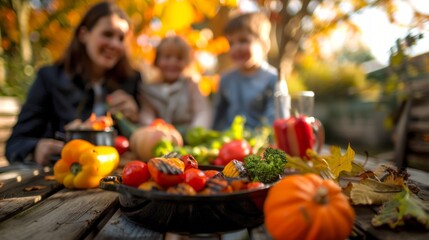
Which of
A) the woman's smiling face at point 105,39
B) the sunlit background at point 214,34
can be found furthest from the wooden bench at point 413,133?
the woman's smiling face at point 105,39

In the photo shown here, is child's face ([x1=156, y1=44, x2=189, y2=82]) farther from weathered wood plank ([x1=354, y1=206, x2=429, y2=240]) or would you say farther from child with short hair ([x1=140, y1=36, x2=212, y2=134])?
weathered wood plank ([x1=354, y1=206, x2=429, y2=240])

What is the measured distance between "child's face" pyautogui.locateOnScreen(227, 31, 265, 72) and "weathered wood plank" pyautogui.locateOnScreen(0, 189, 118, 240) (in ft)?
6.15

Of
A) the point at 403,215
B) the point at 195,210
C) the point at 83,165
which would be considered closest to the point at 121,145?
the point at 83,165

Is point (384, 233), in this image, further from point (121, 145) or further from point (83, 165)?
point (121, 145)

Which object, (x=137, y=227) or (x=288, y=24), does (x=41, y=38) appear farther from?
(x=137, y=227)

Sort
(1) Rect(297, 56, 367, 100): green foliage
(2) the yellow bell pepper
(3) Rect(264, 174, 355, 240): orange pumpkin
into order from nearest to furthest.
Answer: (3) Rect(264, 174, 355, 240): orange pumpkin < (2) the yellow bell pepper < (1) Rect(297, 56, 367, 100): green foliage

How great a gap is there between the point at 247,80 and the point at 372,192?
208 centimetres

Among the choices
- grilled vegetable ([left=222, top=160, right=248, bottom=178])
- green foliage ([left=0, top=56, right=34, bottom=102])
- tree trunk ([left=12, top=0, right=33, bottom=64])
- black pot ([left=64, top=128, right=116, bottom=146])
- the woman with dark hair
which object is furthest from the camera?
tree trunk ([left=12, top=0, right=33, bottom=64])

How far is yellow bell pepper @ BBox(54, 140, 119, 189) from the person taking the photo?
3.92ft

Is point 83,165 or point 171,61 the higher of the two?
point 171,61

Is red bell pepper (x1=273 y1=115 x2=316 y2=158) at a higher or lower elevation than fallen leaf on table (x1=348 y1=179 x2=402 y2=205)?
higher

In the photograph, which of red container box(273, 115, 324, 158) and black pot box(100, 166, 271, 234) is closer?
black pot box(100, 166, 271, 234)

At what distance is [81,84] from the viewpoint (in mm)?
2424

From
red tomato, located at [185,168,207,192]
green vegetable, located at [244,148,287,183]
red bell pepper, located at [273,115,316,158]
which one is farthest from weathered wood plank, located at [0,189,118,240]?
red bell pepper, located at [273,115,316,158]
